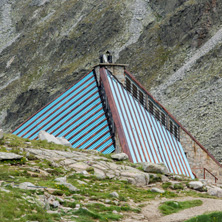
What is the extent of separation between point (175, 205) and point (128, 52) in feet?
322

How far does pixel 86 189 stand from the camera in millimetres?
14578

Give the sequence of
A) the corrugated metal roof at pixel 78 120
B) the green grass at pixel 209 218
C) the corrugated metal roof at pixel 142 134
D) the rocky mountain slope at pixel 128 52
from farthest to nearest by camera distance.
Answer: the rocky mountain slope at pixel 128 52 < the corrugated metal roof at pixel 78 120 < the corrugated metal roof at pixel 142 134 < the green grass at pixel 209 218

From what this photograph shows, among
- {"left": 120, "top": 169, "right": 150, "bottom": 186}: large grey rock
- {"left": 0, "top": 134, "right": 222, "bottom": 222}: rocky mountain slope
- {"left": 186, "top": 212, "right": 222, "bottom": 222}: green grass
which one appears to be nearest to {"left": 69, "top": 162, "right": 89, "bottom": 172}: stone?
{"left": 0, "top": 134, "right": 222, "bottom": 222}: rocky mountain slope

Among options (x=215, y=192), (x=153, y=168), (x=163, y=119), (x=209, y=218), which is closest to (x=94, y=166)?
(x=153, y=168)

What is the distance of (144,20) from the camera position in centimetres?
12300

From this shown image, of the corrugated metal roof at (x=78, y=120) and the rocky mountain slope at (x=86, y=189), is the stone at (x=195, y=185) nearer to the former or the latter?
the rocky mountain slope at (x=86, y=189)

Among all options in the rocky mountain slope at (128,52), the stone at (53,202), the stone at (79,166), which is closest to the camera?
the stone at (53,202)

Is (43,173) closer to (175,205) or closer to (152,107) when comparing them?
(175,205)

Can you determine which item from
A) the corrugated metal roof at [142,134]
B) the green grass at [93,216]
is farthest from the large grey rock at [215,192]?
the corrugated metal roof at [142,134]

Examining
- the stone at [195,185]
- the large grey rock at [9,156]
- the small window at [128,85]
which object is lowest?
the stone at [195,185]

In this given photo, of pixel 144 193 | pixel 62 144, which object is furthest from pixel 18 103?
pixel 144 193

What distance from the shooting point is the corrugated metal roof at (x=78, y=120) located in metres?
26.8

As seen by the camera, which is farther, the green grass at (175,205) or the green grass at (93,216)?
the green grass at (175,205)

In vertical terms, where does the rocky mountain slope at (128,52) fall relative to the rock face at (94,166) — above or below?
above
